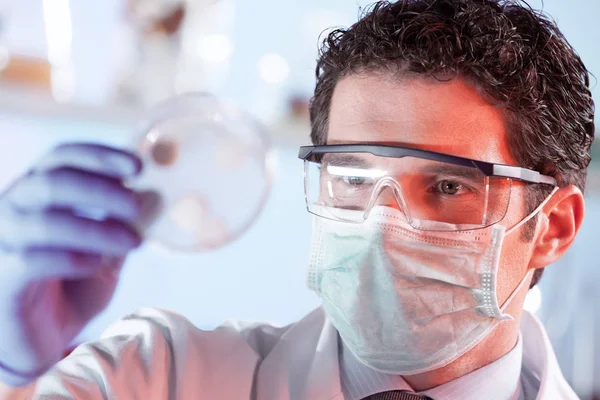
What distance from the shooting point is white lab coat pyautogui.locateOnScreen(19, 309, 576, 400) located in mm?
1452

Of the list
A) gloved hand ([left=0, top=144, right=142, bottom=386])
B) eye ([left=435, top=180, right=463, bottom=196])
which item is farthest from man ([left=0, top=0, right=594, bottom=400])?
gloved hand ([left=0, top=144, right=142, bottom=386])

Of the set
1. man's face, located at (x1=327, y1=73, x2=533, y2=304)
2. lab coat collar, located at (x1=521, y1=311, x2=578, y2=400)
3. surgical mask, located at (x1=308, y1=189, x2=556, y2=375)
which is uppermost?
man's face, located at (x1=327, y1=73, x2=533, y2=304)

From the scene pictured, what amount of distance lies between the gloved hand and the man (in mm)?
185

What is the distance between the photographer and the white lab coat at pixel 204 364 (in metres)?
1.45

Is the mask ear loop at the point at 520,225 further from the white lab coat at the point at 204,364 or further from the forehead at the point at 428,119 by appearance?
the white lab coat at the point at 204,364

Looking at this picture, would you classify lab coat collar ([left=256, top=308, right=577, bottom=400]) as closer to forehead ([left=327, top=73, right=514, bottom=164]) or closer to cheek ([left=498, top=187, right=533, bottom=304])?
cheek ([left=498, top=187, right=533, bottom=304])

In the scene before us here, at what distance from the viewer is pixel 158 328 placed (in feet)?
5.29

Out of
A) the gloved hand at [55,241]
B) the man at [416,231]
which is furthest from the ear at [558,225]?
the gloved hand at [55,241]

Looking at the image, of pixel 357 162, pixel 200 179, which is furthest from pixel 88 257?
pixel 357 162

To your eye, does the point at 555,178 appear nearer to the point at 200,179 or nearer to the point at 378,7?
the point at 378,7

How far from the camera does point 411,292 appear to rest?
58.8 inches

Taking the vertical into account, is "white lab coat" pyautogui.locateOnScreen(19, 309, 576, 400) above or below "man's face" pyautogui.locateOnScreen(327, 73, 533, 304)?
below

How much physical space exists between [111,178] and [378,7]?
0.91 meters

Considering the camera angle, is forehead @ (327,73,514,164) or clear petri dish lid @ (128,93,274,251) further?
forehead @ (327,73,514,164)
